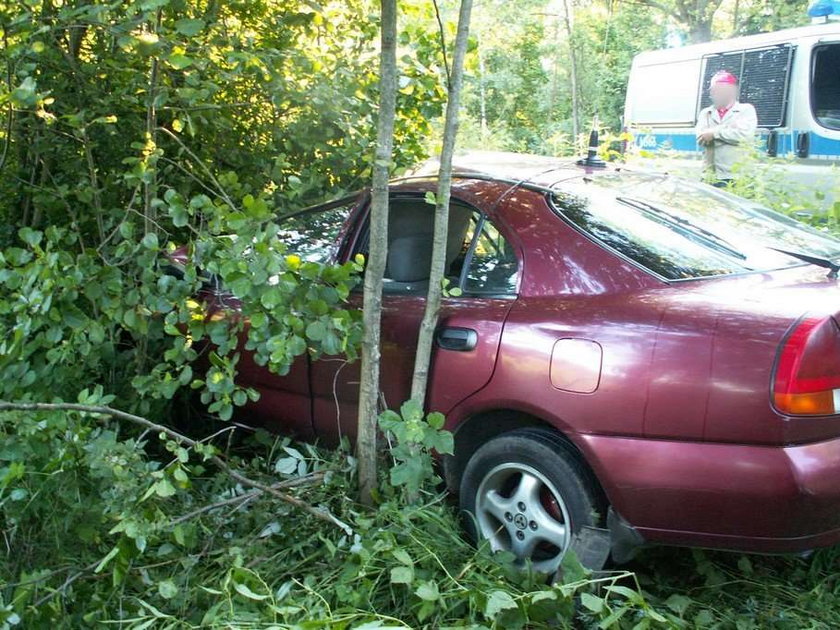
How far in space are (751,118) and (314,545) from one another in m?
6.62

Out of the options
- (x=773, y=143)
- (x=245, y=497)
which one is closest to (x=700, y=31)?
(x=773, y=143)

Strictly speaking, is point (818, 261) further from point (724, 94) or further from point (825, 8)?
point (825, 8)

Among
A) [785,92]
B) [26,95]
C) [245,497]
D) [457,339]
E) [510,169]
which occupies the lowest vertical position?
[245,497]

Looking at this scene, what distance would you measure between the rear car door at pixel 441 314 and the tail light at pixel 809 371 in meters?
0.99

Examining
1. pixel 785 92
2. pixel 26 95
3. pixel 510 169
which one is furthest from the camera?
pixel 785 92

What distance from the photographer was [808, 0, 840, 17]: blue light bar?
32.1 feet

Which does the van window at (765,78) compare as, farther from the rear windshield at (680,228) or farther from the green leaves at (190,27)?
the green leaves at (190,27)

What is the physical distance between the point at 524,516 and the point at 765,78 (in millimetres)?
8269

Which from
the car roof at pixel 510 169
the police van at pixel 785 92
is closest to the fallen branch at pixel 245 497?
the car roof at pixel 510 169

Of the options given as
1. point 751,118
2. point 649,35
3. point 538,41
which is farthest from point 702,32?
point 751,118

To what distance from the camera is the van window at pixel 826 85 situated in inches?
357

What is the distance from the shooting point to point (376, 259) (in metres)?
3.23

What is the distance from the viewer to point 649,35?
73.4 feet

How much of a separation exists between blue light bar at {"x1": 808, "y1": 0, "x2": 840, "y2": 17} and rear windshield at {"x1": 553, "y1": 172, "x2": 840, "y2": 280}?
23.9 feet
